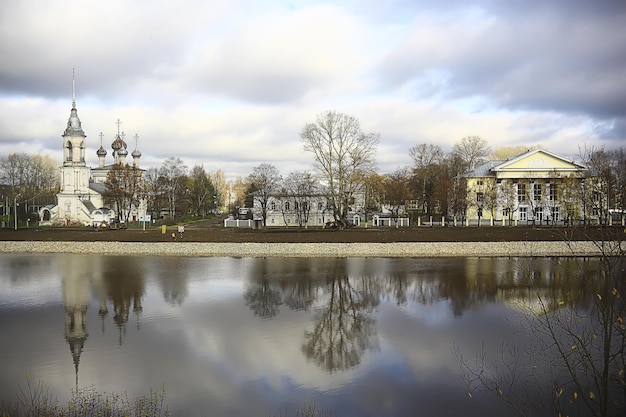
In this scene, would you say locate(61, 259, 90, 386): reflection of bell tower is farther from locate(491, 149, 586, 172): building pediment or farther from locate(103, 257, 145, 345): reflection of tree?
locate(491, 149, 586, 172): building pediment

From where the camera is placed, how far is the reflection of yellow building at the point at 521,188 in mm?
54406

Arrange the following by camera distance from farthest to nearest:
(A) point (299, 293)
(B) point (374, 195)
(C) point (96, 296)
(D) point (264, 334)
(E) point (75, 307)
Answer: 1. (B) point (374, 195)
2. (A) point (299, 293)
3. (C) point (96, 296)
4. (E) point (75, 307)
5. (D) point (264, 334)

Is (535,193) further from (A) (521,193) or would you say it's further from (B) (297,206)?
(B) (297,206)

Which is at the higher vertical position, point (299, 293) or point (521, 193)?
point (521, 193)

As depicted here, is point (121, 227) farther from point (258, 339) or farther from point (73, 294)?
point (258, 339)

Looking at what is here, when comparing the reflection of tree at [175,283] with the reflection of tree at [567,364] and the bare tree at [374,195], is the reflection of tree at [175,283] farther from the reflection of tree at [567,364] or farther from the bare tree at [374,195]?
the bare tree at [374,195]

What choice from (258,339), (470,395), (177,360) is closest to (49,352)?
(177,360)

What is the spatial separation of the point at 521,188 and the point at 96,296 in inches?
1949

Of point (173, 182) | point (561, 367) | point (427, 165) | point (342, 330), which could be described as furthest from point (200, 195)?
point (561, 367)

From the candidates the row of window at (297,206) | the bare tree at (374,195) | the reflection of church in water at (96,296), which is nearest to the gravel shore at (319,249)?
the reflection of church in water at (96,296)

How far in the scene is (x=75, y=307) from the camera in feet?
52.9

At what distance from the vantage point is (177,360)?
10898 mm

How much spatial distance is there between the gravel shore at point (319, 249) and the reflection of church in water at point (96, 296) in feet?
22.4

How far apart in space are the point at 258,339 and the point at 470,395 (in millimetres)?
5314
